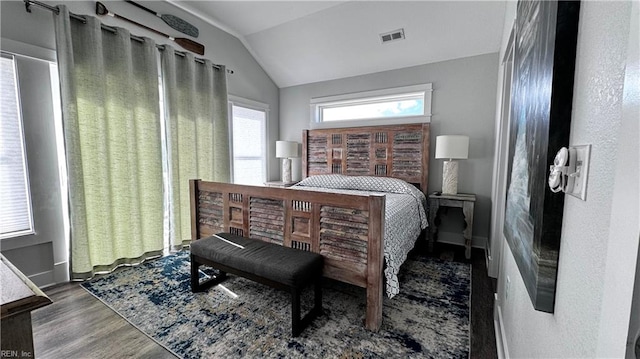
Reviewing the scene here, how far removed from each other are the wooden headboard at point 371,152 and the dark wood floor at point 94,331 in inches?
69.1

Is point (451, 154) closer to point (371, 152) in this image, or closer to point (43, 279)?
point (371, 152)

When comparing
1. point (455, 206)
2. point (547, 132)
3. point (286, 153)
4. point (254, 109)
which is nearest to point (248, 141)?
point (254, 109)

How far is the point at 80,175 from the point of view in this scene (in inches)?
93.0

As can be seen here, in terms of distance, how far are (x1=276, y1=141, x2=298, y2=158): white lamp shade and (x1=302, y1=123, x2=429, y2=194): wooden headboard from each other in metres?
0.16

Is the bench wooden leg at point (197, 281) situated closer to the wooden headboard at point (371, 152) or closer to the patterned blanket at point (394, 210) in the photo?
the patterned blanket at point (394, 210)

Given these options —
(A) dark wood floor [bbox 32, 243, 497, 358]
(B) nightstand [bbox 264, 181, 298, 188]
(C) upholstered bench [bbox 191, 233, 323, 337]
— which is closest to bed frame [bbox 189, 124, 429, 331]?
(C) upholstered bench [bbox 191, 233, 323, 337]

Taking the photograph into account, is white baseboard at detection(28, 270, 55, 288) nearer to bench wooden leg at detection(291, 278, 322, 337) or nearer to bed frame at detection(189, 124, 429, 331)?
bed frame at detection(189, 124, 429, 331)

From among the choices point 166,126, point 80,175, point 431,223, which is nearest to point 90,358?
point 80,175

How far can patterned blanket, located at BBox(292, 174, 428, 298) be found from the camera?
1869mm

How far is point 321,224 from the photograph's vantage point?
1960 mm

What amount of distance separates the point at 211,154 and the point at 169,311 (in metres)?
1.98

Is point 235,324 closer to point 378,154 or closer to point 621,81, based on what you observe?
point 621,81

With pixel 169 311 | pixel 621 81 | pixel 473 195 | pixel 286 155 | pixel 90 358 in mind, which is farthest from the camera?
pixel 286 155

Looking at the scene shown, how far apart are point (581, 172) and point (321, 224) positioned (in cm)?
150
